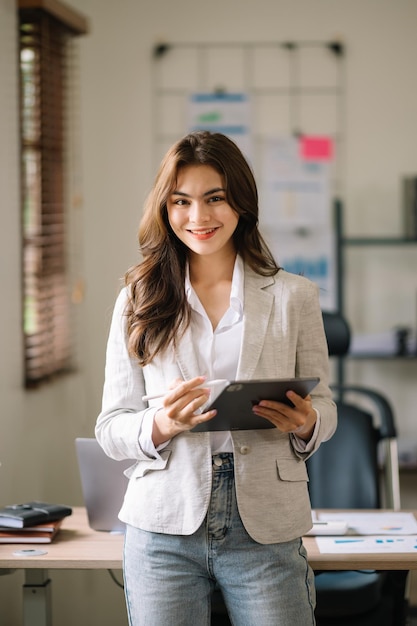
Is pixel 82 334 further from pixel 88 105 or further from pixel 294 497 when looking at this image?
pixel 294 497

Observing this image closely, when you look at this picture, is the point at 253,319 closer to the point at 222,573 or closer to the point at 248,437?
the point at 248,437

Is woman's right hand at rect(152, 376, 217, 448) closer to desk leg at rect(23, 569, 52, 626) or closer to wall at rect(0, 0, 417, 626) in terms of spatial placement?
desk leg at rect(23, 569, 52, 626)

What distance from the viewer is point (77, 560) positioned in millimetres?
1976

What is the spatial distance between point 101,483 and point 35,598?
287mm

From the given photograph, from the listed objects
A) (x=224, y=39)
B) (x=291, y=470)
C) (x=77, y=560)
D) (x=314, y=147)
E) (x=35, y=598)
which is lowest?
(x=35, y=598)

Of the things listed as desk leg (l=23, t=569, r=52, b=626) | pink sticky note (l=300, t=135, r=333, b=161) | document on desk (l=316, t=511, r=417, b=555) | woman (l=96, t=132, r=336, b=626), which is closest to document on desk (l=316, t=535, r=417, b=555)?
document on desk (l=316, t=511, r=417, b=555)

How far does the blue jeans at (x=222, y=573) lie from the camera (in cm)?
155

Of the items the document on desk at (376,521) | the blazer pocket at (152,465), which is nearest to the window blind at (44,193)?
the document on desk at (376,521)

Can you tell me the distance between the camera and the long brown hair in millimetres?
1654

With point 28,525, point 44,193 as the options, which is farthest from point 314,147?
point 28,525

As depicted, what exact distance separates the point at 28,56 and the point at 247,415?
2078mm

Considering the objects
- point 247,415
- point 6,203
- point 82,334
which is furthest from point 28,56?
point 247,415

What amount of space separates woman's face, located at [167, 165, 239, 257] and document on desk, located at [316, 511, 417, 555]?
0.77 m

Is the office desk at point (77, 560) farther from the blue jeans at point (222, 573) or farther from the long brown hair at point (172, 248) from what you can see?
the long brown hair at point (172, 248)
